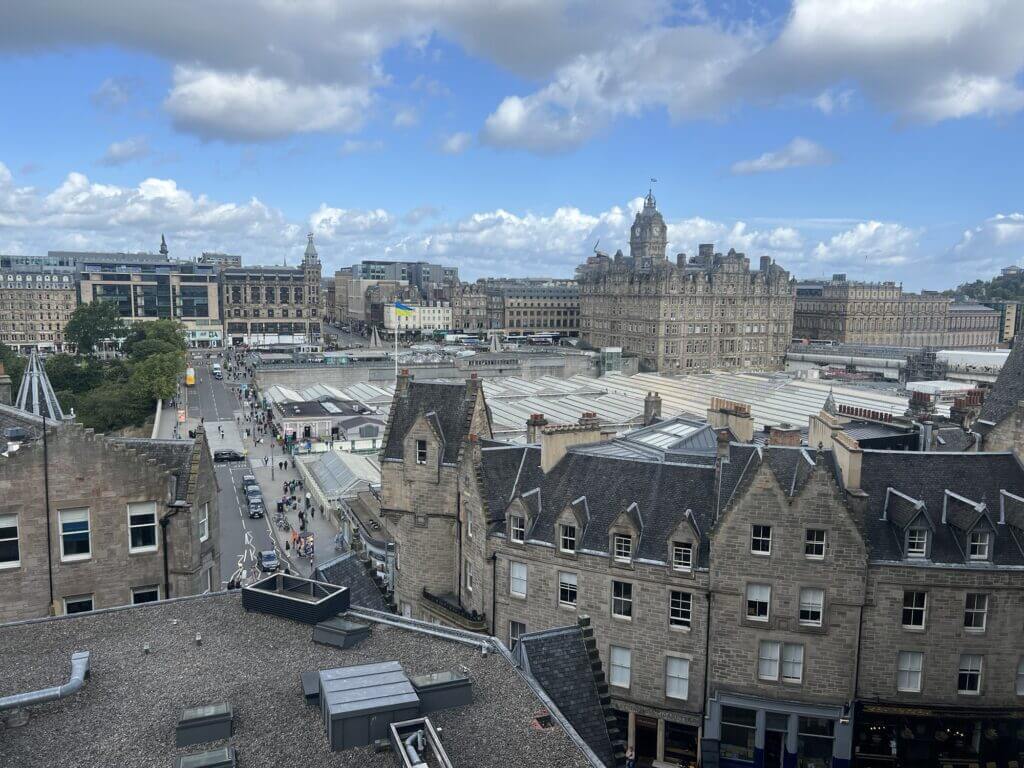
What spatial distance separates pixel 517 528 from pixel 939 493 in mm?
15525

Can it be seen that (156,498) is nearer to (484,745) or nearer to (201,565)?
(201,565)

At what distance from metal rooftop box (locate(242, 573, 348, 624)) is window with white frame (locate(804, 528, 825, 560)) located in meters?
15.9

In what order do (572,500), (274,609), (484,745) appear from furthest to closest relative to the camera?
(572,500) → (274,609) → (484,745)

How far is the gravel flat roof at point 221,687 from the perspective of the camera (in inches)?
598

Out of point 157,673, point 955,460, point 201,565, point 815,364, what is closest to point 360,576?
point 201,565

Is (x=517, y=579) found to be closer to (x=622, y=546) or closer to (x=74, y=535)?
(x=622, y=546)

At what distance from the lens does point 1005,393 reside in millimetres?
36188

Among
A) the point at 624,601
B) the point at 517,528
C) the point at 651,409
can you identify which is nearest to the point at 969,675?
the point at 624,601

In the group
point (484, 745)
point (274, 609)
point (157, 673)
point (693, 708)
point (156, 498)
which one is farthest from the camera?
point (693, 708)

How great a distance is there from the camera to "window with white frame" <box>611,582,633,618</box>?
30.5 meters

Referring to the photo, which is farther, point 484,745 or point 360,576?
point 360,576

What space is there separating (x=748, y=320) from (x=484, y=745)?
7080 inches

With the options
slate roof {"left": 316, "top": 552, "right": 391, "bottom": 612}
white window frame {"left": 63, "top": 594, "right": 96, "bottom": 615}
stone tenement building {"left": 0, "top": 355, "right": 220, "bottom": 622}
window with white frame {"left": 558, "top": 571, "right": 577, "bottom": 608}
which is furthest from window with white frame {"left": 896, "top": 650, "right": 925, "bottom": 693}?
white window frame {"left": 63, "top": 594, "right": 96, "bottom": 615}

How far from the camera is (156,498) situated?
27.2 meters
